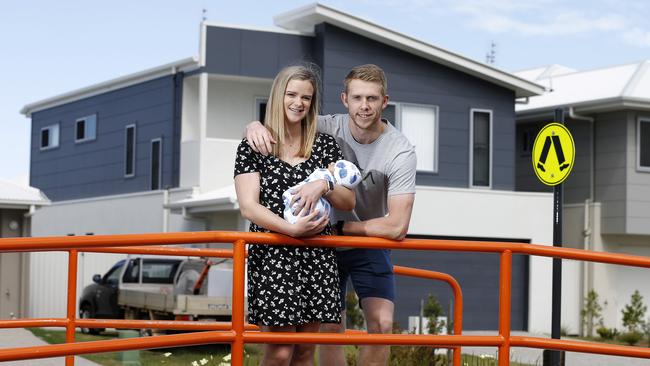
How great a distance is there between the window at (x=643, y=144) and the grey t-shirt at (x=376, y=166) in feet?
78.8

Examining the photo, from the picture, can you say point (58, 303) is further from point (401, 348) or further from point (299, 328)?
point (299, 328)

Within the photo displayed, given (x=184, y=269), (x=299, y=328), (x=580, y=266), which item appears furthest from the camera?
(x=580, y=266)

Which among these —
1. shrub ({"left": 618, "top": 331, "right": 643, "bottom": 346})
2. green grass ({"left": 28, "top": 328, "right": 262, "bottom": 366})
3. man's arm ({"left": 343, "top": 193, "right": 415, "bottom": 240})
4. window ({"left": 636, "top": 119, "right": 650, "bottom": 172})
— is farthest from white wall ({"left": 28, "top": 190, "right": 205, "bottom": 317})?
man's arm ({"left": 343, "top": 193, "right": 415, "bottom": 240})

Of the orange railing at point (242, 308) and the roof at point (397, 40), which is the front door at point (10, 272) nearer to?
the roof at point (397, 40)

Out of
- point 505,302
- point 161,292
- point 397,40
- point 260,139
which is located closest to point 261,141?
point 260,139

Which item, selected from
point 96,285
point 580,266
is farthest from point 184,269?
point 580,266

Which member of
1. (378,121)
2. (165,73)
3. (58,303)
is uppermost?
(165,73)

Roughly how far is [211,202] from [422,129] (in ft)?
17.9

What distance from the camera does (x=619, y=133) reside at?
29484mm

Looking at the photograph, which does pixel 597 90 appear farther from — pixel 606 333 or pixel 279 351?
pixel 279 351

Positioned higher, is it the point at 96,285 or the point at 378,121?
the point at 378,121

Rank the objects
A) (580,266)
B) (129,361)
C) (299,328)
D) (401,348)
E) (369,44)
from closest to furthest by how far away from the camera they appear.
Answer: (299,328), (401,348), (129,361), (369,44), (580,266)

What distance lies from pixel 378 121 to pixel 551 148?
659 centimetres

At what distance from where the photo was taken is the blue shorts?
656 cm
